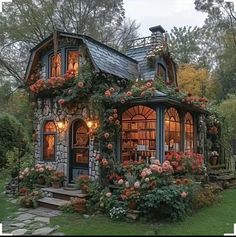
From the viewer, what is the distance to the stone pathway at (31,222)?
660cm

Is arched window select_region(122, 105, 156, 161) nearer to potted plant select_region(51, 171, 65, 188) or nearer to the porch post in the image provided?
the porch post

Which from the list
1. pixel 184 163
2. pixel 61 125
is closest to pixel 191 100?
Answer: pixel 184 163

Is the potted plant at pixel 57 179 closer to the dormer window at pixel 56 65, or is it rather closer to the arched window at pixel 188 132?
the dormer window at pixel 56 65

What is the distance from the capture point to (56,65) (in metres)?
11.6

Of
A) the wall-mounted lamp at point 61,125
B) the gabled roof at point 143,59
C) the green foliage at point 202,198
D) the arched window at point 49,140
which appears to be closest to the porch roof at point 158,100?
the green foliage at point 202,198

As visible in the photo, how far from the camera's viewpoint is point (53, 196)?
9758 millimetres

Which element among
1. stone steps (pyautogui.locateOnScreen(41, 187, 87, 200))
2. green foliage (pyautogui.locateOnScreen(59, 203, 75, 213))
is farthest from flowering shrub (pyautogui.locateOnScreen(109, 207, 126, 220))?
stone steps (pyautogui.locateOnScreen(41, 187, 87, 200))

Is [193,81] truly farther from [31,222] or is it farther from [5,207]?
[31,222]

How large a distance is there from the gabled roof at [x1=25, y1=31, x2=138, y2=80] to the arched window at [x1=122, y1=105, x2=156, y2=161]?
4.40 feet

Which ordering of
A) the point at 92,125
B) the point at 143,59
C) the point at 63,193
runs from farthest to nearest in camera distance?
1. the point at 143,59
2. the point at 92,125
3. the point at 63,193

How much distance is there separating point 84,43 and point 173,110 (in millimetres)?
3456

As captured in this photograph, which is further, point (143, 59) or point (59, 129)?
point (143, 59)

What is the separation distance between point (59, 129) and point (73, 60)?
228cm

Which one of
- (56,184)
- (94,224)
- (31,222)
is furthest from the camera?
(56,184)
